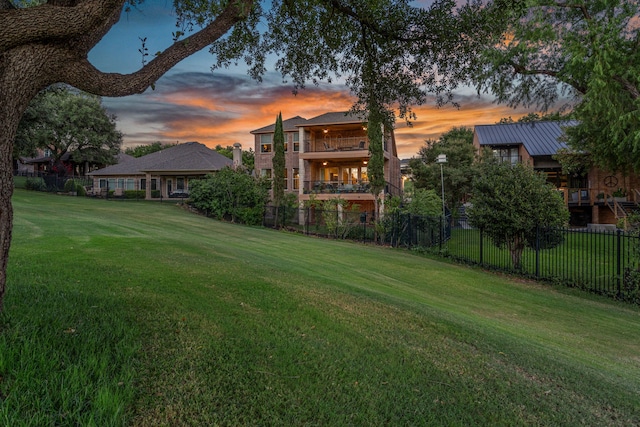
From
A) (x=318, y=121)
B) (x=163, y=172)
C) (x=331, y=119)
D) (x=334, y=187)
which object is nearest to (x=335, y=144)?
(x=331, y=119)

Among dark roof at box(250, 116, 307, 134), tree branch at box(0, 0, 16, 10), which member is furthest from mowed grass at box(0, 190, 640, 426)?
dark roof at box(250, 116, 307, 134)

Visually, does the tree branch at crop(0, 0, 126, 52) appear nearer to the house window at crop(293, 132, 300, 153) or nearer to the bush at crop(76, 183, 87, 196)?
the house window at crop(293, 132, 300, 153)

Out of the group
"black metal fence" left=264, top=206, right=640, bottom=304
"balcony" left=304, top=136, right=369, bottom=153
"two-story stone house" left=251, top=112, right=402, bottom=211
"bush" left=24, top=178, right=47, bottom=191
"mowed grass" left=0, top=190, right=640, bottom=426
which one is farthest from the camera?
"bush" left=24, top=178, right=47, bottom=191

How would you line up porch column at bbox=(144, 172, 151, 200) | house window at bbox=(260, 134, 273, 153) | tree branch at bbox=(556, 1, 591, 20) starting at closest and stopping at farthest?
tree branch at bbox=(556, 1, 591, 20) < house window at bbox=(260, 134, 273, 153) < porch column at bbox=(144, 172, 151, 200)

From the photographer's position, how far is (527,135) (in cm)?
3403

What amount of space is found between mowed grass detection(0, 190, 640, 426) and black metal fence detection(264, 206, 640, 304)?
15.5ft

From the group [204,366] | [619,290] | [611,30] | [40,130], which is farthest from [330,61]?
[40,130]

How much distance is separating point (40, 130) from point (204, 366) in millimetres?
44663

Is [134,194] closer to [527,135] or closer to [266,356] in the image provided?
[527,135]

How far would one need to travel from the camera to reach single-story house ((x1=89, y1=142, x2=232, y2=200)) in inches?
1501

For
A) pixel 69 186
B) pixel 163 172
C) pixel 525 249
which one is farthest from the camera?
pixel 163 172

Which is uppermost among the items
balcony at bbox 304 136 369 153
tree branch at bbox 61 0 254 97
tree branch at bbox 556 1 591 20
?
tree branch at bbox 556 1 591 20

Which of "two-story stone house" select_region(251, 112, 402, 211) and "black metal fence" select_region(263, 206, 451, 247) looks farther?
"two-story stone house" select_region(251, 112, 402, 211)

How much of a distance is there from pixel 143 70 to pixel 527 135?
37.1 meters
